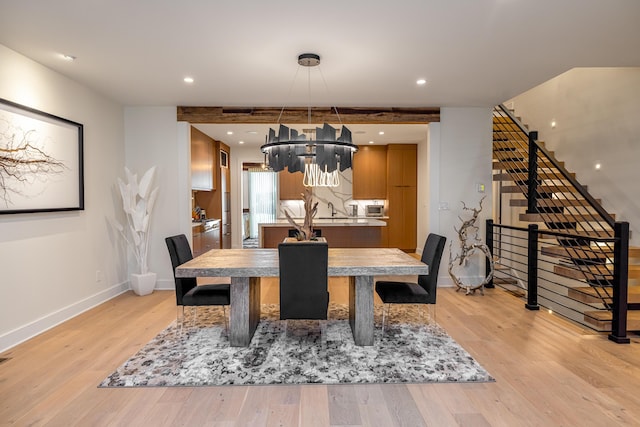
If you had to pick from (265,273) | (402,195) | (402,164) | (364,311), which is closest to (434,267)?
(364,311)

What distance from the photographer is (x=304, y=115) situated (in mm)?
5164

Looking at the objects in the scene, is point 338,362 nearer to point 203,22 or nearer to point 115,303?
point 203,22

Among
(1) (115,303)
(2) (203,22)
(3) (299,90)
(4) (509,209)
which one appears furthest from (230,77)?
(4) (509,209)

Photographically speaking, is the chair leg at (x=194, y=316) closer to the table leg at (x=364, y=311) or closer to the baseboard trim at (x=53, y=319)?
the baseboard trim at (x=53, y=319)

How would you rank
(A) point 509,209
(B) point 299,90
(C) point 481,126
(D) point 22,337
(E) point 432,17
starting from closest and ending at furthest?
(E) point 432,17 → (D) point 22,337 → (B) point 299,90 → (C) point 481,126 → (A) point 509,209

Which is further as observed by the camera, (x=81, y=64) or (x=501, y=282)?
(x=501, y=282)

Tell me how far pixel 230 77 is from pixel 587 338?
4414 millimetres

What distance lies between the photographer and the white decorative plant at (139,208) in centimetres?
465

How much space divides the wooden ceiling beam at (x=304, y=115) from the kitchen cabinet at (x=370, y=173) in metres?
2.80

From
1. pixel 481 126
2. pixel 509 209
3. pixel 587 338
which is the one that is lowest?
pixel 587 338

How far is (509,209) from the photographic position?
704 centimetres

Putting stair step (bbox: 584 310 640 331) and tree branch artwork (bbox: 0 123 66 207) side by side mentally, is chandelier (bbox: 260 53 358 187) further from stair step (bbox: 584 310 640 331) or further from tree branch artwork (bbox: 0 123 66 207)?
stair step (bbox: 584 310 640 331)

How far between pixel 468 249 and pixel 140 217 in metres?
4.51

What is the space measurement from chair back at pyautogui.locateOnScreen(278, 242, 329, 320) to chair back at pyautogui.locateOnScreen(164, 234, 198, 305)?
3.42 feet
